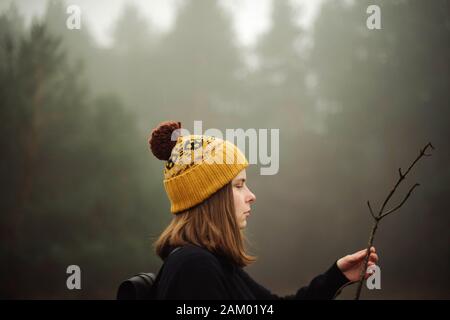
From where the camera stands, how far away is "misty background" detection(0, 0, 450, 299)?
12.4 meters

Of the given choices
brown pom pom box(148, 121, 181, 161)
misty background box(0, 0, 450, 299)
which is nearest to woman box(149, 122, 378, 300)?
brown pom pom box(148, 121, 181, 161)

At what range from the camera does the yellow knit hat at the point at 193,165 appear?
68.7 inches

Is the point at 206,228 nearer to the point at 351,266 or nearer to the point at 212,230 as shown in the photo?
the point at 212,230

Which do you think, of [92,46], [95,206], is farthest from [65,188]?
[92,46]

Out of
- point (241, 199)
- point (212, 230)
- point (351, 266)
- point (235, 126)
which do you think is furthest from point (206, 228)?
point (235, 126)

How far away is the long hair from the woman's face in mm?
21

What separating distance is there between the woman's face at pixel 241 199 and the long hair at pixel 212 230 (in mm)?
21

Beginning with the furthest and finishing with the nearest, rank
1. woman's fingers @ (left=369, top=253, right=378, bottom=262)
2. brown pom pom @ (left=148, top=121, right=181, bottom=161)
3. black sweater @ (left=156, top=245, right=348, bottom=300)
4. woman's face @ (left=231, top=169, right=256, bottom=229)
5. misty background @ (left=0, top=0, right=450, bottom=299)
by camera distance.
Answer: misty background @ (left=0, top=0, right=450, bottom=299)
brown pom pom @ (left=148, top=121, right=181, bottom=161)
woman's face @ (left=231, top=169, right=256, bottom=229)
woman's fingers @ (left=369, top=253, right=378, bottom=262)
black sweater @ (left=156, top=245, right=348, bottom=300)

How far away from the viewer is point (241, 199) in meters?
1.76

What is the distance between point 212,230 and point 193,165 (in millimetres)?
300

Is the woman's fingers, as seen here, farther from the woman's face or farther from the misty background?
the misty background

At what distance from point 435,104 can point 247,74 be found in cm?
759

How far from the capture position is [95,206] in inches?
502

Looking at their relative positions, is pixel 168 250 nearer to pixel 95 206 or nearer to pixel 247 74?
pixel 95 206
